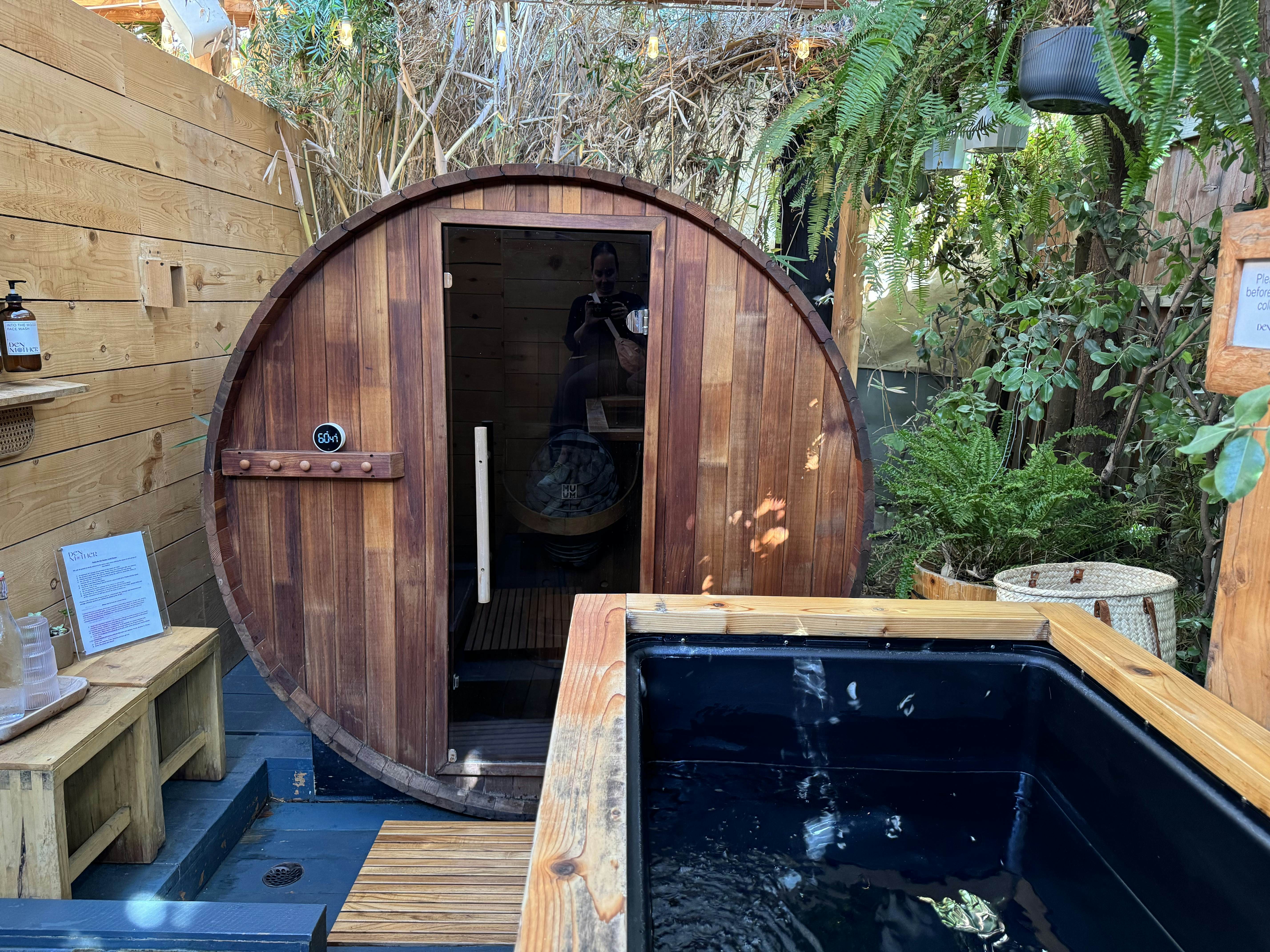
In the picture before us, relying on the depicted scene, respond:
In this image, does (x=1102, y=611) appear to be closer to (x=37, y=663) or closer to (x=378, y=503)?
(x=378, y=503)

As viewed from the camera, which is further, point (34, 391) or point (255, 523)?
point (255, 523)

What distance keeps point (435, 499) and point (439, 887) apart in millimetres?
1143

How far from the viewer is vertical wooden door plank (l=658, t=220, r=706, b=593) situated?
2588mm

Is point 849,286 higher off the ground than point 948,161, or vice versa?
point 948,161

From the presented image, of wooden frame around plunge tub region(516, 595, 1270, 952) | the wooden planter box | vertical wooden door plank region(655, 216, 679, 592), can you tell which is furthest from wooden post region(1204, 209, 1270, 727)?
vertical wooden door plank region(655, 216, 679, 592)

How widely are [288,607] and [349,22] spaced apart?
95.2 inches

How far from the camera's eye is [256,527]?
2.63m

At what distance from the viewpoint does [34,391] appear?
86.9 inches

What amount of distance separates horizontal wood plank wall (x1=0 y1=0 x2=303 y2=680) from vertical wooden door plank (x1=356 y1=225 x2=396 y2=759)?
885 mm

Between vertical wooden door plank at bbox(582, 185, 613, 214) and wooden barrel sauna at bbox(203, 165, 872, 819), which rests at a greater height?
vertical wooden door plank at bbox(582, 185, 613, 214)

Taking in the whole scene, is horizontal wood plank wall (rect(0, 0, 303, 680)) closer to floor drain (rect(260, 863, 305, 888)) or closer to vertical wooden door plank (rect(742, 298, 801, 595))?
floor drain (rect(260, 863, 305, 888))

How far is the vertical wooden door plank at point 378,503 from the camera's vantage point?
254 cm

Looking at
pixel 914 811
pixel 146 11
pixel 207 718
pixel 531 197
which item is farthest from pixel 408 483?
pixel 146 11

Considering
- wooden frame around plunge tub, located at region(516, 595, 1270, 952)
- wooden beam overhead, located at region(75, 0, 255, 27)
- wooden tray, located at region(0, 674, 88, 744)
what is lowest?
wooden tray, located at region(0, 674, 88, 744)
